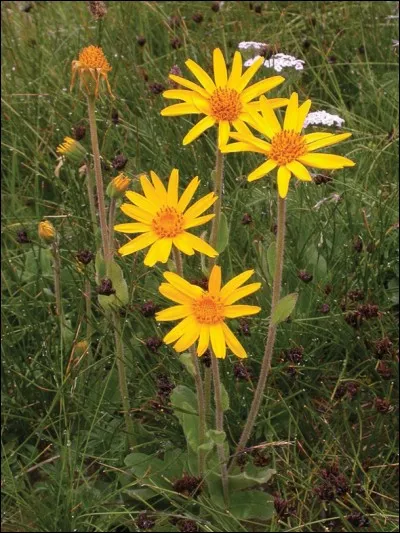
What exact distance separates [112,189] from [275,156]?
1.27ft

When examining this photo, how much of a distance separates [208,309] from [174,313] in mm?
55

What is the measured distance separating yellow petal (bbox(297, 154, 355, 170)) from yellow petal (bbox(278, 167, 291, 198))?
0.13 ft

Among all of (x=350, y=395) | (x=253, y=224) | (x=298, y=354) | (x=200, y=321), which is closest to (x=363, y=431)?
(x=350, y=395)

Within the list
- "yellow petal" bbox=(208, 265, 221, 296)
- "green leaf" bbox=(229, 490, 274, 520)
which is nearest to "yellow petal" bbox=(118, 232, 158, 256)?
"yellow petal" bbox=(208, 265, 221, 296)

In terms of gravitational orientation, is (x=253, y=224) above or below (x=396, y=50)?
below

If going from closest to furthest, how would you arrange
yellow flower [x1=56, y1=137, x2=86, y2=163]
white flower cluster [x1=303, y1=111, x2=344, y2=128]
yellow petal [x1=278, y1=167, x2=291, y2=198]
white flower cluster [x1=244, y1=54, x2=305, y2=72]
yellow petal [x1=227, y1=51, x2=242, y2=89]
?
yellow petal [x1=278, y1=167, x2=291, y2=198]
yellow petal [x1=227, y1=51, x2=242, y2=89]
yellow flower [x1=56, y1=137, x2=86, y2=163]
white flower cluster [x1=303, y1=111, x2=344, y2=128]
white flower cluster [x1=244, y1=54, x2=305, y2=72]

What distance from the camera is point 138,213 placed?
1.38 meters

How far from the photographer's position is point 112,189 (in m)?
1.55

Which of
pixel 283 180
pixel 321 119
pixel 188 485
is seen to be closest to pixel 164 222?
pixel 283 180

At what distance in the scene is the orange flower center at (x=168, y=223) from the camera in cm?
134

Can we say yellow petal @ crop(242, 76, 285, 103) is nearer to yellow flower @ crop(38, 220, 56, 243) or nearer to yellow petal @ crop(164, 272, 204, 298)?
yellow petal @ crop(164, 272, 204, 298)

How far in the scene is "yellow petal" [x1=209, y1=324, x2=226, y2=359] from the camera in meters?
1.29

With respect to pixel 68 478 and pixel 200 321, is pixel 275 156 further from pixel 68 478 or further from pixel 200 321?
pixel 68 478

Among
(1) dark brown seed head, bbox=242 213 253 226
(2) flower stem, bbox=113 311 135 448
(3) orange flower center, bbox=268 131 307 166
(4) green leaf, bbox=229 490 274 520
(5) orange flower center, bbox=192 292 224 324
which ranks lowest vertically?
(4) green leaf, bbox=229 490 274 520
